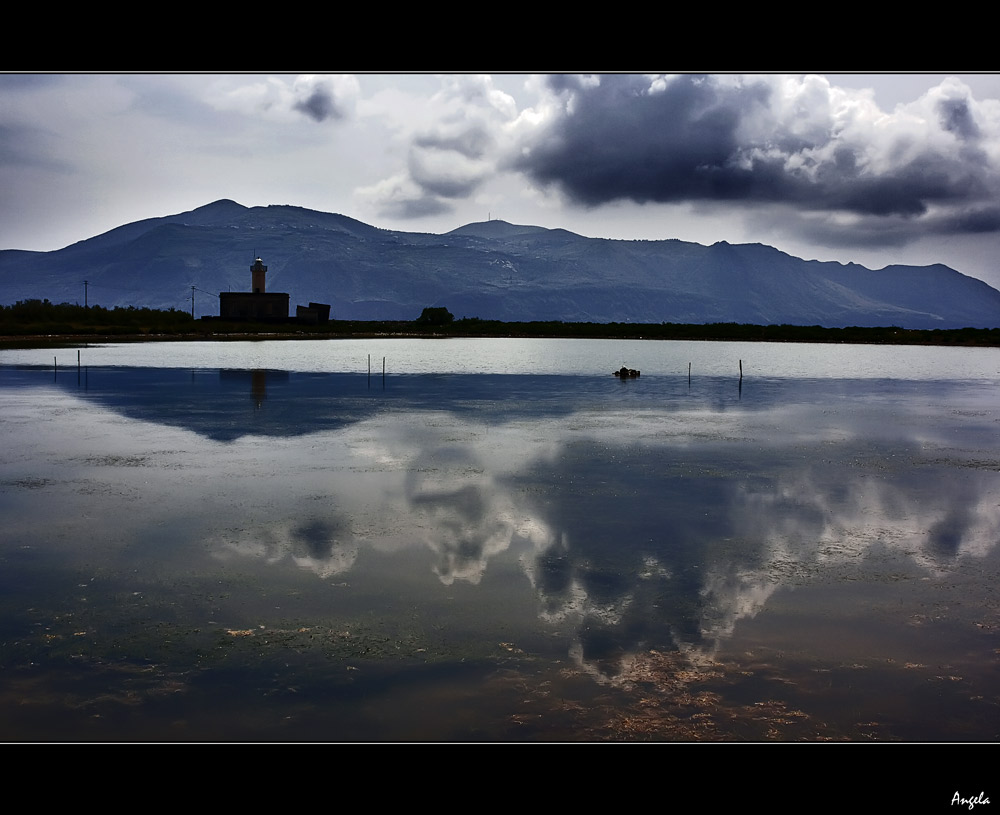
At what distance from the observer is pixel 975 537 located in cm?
1570

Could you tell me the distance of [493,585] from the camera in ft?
40.5

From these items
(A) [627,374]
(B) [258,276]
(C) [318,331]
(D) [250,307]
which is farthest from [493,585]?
(B) [258,276]

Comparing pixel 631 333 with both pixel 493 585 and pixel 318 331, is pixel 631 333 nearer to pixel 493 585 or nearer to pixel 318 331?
pixel 318 331

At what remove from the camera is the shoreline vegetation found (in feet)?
371

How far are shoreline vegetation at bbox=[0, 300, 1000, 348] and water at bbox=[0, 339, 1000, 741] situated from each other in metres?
79.3

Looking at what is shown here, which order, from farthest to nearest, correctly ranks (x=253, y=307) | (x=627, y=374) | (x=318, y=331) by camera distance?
(x=318, y=331) → (x=253, y=307) → (x=627, y=374)

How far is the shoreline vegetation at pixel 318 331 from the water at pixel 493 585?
260ft

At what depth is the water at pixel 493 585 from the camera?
327 inches

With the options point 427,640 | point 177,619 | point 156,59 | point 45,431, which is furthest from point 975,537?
point 45,431

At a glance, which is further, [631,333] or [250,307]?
[631,333]

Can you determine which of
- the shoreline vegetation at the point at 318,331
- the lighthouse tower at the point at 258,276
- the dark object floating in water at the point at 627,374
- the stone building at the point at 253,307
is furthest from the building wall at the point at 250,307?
the dark object floating in water at the point at 627,374

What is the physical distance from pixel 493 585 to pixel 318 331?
152 metres

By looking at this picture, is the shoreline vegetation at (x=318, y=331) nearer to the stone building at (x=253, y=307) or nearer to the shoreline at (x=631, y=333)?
the shoreline at (x=631, y=333)

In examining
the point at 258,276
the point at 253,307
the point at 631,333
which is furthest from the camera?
the point at 631,333
